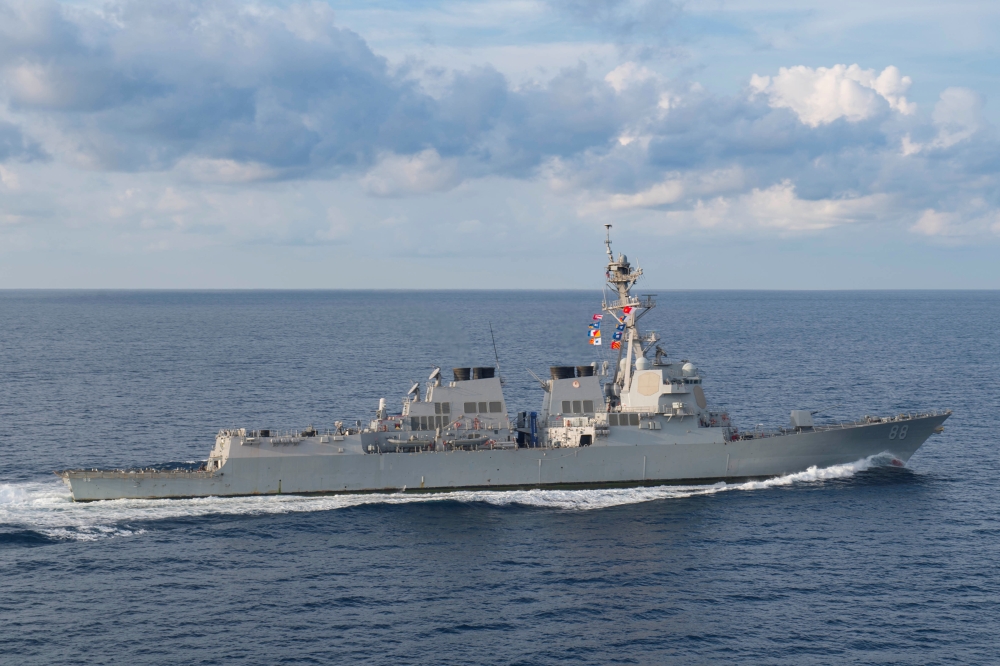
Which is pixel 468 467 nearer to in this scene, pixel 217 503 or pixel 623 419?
pixel 623 419

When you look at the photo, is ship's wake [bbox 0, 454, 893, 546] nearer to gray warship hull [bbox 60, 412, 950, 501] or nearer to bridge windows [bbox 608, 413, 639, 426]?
gray warship hull [bbox 60, 412, 950, 501]

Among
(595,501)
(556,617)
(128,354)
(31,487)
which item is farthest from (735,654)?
(128,354)

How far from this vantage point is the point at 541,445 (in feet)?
149

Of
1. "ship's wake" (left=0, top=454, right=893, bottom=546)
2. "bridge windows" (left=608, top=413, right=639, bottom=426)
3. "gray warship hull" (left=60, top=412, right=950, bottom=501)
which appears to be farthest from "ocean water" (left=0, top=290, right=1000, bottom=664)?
"bridge windows" (left=608, top=413, right=639, bottom=426)

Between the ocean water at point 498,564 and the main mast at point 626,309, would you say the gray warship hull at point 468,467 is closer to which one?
the ocean water at point 498,564

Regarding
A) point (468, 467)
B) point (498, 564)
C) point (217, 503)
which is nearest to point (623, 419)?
point (468, 467)

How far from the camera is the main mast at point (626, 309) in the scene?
47125mm

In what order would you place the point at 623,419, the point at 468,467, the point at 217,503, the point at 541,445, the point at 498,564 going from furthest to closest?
1. the point at 541,445
2. the point at 623,419
3. the point at 468,467
4. the point at 217,503
5. the point at 498,564

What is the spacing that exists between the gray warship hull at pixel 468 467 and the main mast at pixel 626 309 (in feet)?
15.9

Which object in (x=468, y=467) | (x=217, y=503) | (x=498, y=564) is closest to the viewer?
(x=498, y=564)

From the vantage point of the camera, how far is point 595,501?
1649 inches

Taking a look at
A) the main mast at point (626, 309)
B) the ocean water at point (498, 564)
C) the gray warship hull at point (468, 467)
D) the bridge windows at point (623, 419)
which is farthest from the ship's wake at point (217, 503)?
the main mast at point (626, 309)

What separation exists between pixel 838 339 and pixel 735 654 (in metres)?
109

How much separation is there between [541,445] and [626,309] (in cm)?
861
